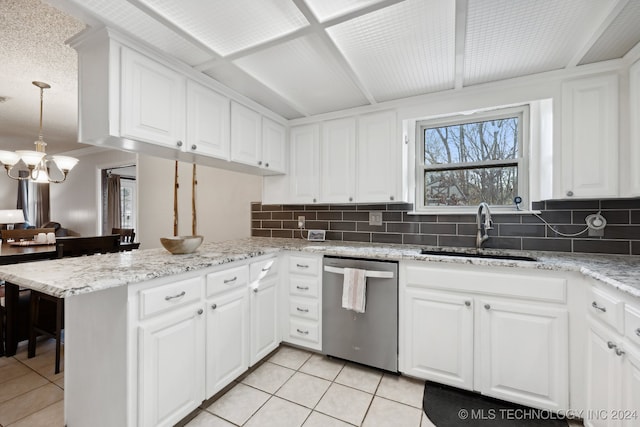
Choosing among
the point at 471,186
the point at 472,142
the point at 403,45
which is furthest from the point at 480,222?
the point at 403,45

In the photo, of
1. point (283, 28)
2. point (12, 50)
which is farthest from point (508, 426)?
point (12, 50)

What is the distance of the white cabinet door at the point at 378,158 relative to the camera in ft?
7.71

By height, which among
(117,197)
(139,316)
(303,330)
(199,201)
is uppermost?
(117,197)

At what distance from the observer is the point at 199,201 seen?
3.69 meters

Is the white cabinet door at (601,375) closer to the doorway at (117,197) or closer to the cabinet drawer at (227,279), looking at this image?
the cabinet drawer at (227,279)

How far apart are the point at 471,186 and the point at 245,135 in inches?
78.9

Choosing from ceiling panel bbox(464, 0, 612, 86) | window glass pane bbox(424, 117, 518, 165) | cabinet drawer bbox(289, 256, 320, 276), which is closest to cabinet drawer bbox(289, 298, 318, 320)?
cabinet drawer bbox(289, 256, 320, 276)

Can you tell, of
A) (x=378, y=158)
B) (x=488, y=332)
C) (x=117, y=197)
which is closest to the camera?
(x=488, y=332)

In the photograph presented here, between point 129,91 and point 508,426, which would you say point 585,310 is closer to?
point 508,426

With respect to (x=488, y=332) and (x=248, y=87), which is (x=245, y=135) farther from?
(x=488, y=332)

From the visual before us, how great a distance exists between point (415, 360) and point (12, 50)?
3765 millimetres

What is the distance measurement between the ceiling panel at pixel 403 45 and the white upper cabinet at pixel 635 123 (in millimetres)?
977

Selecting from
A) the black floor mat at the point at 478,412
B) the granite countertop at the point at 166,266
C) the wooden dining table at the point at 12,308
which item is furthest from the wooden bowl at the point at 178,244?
the black floor mat at the point at 478,412

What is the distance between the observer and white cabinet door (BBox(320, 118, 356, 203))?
8.28 ft
